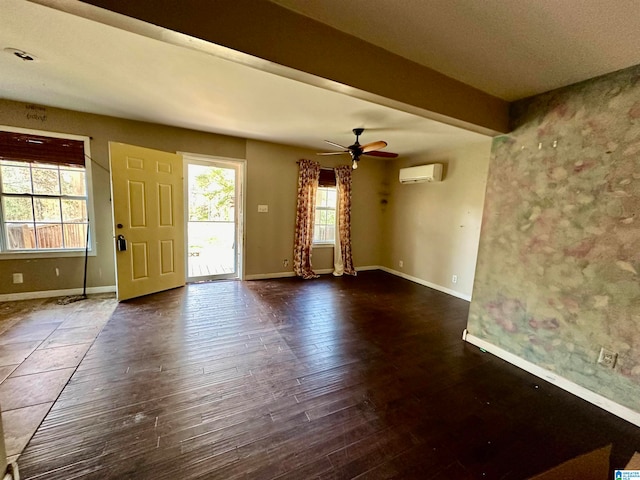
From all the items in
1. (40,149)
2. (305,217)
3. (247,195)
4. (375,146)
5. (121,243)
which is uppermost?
(375,146)

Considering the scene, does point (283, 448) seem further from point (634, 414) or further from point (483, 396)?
point (634, 414)

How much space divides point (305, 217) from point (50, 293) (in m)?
3.81

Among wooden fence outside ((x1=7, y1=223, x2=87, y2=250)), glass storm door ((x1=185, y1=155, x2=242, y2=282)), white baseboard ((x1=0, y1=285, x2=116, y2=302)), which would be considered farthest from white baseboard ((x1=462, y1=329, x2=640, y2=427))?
wooden fence outside ((x1=7, y1=223, x2=87, y2=250))

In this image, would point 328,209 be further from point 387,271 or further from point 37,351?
point 37,351

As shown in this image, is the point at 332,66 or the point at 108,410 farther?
the point at 108,410

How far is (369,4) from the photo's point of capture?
138 cm

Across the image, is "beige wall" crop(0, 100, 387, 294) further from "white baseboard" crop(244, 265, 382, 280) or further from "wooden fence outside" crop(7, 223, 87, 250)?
"wooden fence outside" crop(7, 223, 87, 250)

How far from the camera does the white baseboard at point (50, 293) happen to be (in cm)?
329

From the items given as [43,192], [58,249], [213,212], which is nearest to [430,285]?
[213,212]

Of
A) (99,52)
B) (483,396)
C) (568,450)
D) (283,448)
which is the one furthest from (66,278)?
(568,450)

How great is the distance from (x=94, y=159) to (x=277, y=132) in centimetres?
251

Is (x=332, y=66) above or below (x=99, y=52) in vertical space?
below

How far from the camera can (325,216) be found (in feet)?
17.7

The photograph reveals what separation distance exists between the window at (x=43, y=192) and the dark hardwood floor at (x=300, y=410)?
1597 millimetres
